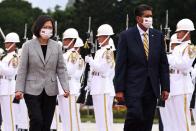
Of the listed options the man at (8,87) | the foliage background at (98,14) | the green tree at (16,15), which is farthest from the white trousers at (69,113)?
the green tree at (16,15)

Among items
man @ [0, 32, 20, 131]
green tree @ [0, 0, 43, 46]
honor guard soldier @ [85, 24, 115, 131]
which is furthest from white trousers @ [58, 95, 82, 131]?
green tree @ [0, 0, 43, 46]

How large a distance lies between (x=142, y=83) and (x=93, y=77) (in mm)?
3906

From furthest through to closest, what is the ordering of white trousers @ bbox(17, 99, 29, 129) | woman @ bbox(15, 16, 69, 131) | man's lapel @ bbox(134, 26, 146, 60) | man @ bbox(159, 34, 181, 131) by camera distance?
white trousers @ bbox(17, 99, 29, 129) → man @ bbox(159, 34, 181, 131) → woman @ bbox(15, 16, 69, 131) → man's lapel @ bbox(134, 26, 146, 60)

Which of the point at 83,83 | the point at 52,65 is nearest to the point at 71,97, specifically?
the point at 83,83

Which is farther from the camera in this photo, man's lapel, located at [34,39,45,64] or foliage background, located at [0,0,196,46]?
foliage background, located at [0,0,196,46]

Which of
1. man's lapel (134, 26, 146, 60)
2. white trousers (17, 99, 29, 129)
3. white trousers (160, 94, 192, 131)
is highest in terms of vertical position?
man's lapel (134, 26, 146, 60)

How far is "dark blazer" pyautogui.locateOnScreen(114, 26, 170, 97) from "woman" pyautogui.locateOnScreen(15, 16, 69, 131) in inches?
42.8

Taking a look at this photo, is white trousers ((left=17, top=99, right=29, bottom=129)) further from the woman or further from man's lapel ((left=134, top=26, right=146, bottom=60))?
man's lapel ((left=134, top=26, right=146, bottom=60))

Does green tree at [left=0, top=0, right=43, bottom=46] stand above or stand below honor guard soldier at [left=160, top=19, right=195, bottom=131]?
above

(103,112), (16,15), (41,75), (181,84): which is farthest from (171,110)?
(16,15)

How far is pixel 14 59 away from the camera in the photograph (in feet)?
51.3

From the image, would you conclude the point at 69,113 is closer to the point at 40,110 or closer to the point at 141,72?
the point at 40,110

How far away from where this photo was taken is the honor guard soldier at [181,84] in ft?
45.0

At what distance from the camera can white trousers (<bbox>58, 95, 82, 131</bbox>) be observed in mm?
14773
